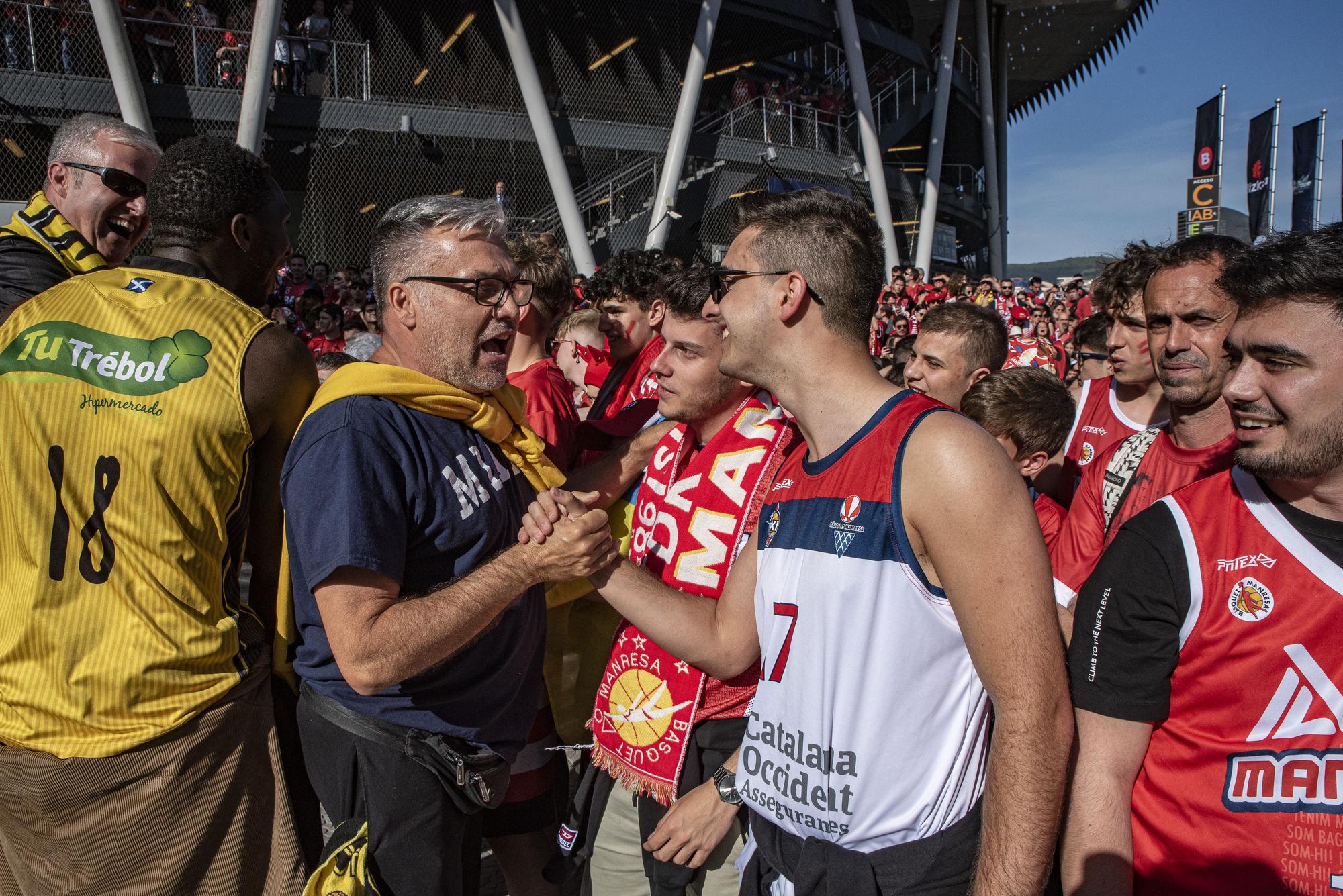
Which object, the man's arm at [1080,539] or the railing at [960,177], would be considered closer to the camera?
the man's arm at [1080,539]

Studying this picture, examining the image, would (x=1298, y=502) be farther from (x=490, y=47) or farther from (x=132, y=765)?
(x=490, y=47)

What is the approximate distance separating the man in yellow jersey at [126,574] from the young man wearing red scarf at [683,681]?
102cm

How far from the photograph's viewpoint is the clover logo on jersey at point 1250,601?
1.56 meters

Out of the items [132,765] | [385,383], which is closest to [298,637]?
[132,765]

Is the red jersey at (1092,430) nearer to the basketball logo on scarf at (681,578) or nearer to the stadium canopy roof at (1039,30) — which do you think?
the basketball logo on scarf at (681,578)

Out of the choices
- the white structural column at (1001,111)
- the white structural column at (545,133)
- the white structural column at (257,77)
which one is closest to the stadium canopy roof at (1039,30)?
the white structural column at (1001,111)

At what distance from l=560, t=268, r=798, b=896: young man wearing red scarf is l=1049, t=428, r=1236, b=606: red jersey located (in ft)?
3.11

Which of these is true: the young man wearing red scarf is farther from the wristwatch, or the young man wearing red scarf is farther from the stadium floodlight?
the stadium floodlight

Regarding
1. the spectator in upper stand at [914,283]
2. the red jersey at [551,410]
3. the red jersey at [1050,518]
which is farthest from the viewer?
the spectator in upper stand at [914,283]

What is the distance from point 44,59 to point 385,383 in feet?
49.7

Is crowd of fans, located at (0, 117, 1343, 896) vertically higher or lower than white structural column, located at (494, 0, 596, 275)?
lower

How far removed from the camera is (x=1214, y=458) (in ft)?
8.10

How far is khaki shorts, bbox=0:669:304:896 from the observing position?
81.4 inches

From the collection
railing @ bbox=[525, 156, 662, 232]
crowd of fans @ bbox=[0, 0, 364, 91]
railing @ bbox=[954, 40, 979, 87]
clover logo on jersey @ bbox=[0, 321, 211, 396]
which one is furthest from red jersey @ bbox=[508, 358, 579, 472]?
railing @ bbox=[954, 40, 979, 87]
